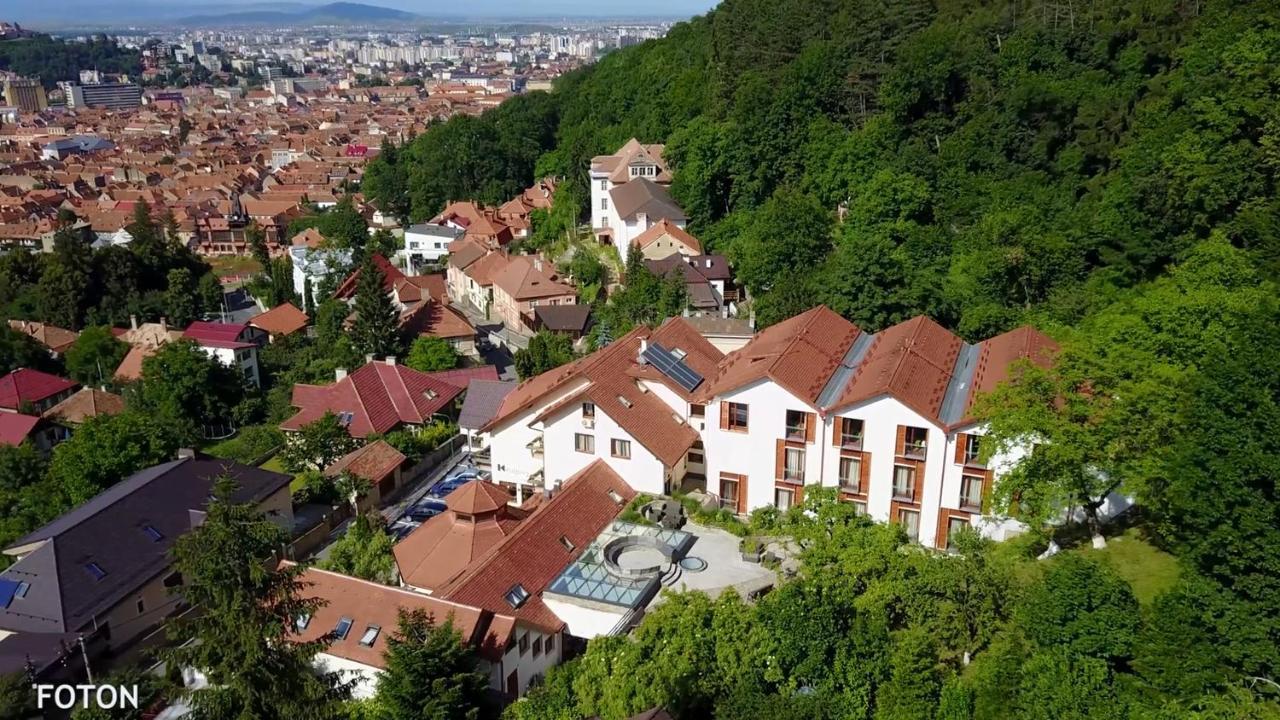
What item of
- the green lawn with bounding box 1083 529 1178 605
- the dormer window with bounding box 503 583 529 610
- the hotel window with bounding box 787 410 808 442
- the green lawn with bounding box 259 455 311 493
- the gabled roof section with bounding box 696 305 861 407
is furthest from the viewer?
the green lawn with bounding box 259 455 311 493

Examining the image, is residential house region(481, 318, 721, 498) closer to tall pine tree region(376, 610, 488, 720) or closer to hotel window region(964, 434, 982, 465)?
hotel window region(964, 434, 982, 465)

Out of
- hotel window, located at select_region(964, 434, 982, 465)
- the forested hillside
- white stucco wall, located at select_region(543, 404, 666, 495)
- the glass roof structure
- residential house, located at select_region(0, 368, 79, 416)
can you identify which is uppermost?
the forested hillside

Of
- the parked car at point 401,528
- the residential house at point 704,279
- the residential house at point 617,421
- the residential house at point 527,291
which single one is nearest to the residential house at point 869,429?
the residential house at point 617,421

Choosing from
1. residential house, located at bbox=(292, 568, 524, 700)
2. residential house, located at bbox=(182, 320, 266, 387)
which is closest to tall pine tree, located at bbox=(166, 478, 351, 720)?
residential house, located at bbox=(292, 568, 524, 700)

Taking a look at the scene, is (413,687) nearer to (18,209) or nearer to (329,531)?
(329,531)

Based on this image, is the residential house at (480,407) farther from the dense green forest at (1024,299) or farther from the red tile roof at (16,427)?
the red tile roof at (16,427)

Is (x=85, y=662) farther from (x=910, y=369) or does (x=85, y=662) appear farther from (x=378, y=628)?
(x=910, y=369)

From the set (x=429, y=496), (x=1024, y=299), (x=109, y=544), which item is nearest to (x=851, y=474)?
(x=429, y=496)

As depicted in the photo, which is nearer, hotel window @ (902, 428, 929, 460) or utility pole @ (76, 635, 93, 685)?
A: utility pole @ (76, 635, 93, 685)
